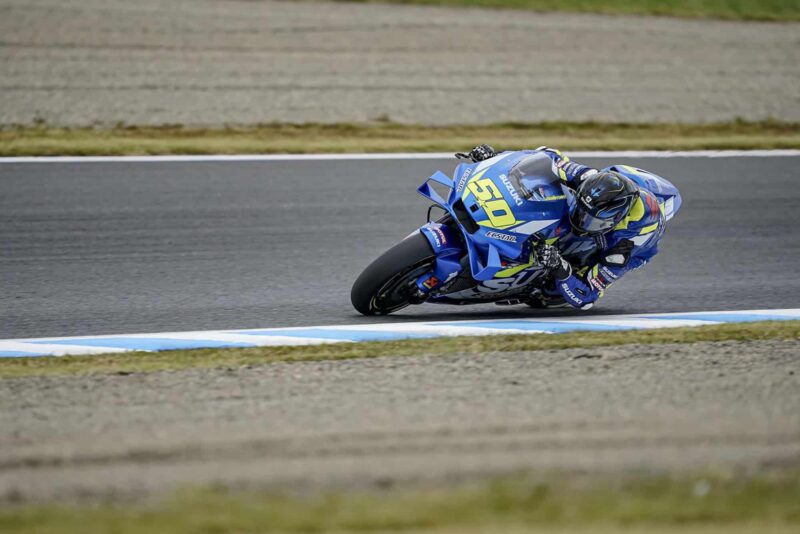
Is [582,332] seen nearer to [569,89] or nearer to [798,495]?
[798,495]

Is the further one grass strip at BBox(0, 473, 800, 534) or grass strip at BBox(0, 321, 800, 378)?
grass strip at BBox(0, 321, 800, 378)

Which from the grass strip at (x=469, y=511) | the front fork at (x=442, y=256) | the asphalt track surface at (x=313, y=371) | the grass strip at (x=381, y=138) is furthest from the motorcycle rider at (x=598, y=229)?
the grass strip at (x=381, y=138)

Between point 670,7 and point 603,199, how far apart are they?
516 inches

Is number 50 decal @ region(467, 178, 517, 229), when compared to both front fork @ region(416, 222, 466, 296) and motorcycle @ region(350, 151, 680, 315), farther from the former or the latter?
front fork @ region(416, 222, 466, 296)

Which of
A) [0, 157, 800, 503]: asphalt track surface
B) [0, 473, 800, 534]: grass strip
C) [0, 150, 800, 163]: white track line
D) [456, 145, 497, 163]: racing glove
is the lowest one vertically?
[0, 473, 800, 534]: grass strip

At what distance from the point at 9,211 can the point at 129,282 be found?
211 cm

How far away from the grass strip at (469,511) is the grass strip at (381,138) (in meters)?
7.60

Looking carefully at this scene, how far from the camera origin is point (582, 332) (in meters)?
7.57

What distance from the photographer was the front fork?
737 centimetres

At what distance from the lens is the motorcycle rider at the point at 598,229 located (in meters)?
7.15

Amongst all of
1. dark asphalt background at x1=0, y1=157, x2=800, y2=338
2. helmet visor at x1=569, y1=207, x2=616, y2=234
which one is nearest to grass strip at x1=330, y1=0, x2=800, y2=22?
dark asphalt background at x1=0, y1=157, x2=800, y2=338

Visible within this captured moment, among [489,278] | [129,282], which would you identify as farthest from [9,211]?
[489,278]

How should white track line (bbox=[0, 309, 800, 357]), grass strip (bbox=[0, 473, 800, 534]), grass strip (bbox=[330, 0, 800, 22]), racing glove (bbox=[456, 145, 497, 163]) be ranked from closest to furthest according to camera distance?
grass strip (bbox=[0, 473, 800, 534]), white track line (bbox=[0, 309, 800, 357]), racing glove (bbox=[456, 145, 497, 163]), grass strip (bbox=[330, 0, 800, 22])

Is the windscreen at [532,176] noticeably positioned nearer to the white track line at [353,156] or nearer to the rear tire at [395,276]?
the rear tire at [395,276]
